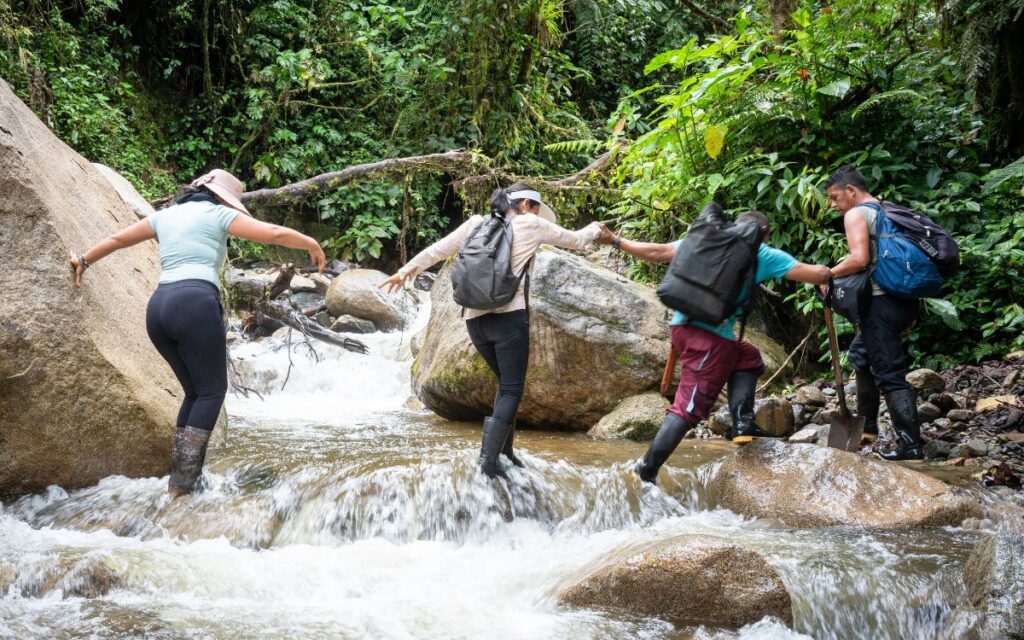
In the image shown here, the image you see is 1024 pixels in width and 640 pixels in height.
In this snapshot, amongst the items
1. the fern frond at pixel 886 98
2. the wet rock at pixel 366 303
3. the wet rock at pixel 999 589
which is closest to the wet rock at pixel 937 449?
the wet rock at pixel 999 589

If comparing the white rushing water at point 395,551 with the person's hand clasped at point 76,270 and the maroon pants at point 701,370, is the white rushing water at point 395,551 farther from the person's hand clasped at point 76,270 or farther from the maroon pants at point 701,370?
the person's hand clasped at point 76,270

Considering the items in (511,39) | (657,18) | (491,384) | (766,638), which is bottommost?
(766,638)

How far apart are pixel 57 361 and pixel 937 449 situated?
591 cm

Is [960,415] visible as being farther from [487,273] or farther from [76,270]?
[76,270]

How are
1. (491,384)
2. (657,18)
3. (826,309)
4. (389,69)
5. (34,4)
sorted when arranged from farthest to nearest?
(657,18), (389,69), (34,4), (491,384), (826,309)

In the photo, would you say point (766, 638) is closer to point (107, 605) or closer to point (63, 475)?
point (107, 605)

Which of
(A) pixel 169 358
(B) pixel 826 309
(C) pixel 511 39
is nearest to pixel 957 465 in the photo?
(B) pixel 826 309

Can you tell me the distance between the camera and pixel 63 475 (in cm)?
457

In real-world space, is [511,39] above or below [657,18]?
below

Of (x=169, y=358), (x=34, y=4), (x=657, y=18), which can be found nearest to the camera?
(x=169, y=358)

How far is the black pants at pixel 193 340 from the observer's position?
413 cm

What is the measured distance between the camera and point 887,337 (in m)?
4.98

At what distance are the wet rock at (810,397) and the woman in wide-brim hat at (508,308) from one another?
3296 mm

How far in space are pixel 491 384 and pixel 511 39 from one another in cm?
891
